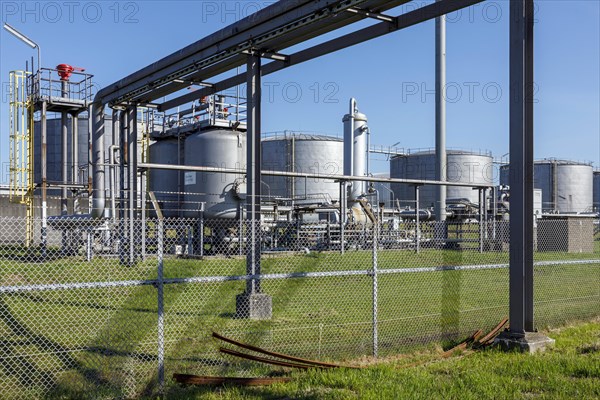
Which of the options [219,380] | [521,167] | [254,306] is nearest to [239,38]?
[254,306]

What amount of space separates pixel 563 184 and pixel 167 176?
112 ft

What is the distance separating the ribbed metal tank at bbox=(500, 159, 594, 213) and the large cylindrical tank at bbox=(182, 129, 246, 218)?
3066cm

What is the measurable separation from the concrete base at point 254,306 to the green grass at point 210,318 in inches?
6.6

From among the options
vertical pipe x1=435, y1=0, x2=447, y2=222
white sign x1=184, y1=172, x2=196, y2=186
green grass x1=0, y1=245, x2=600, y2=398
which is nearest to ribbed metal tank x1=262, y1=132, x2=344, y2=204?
vertical pipe x1=435, y1=0, x2=447, y2=222

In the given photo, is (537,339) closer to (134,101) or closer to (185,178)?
(134,101)

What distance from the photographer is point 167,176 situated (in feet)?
71.3

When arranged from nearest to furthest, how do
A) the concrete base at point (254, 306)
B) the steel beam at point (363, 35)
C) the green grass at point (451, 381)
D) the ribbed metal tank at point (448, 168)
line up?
the green grass at point (451, 381), the steel beam at point (363, 35), the concrete base at point (254, 306), the ribbed metal tank at point (448, 168)

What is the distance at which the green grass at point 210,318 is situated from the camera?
6.71 meters

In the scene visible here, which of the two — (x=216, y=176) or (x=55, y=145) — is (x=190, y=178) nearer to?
(x=216, y=176)

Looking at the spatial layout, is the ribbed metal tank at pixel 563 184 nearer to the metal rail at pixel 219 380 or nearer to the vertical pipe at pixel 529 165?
the vertical pipe at pixel 529 165

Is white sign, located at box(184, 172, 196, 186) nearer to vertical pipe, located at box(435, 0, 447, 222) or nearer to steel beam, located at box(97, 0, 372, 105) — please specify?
steel beam, located at box(97, 0, 372, 105)

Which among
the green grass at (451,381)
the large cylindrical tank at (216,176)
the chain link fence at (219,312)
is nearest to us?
the green grass at (451,381)

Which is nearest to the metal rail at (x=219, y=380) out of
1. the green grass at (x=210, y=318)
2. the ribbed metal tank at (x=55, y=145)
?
the green grass at (x=210, y=318)

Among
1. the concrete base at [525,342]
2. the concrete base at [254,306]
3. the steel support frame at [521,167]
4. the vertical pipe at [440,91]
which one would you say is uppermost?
the vertical pipe at [440,91]
